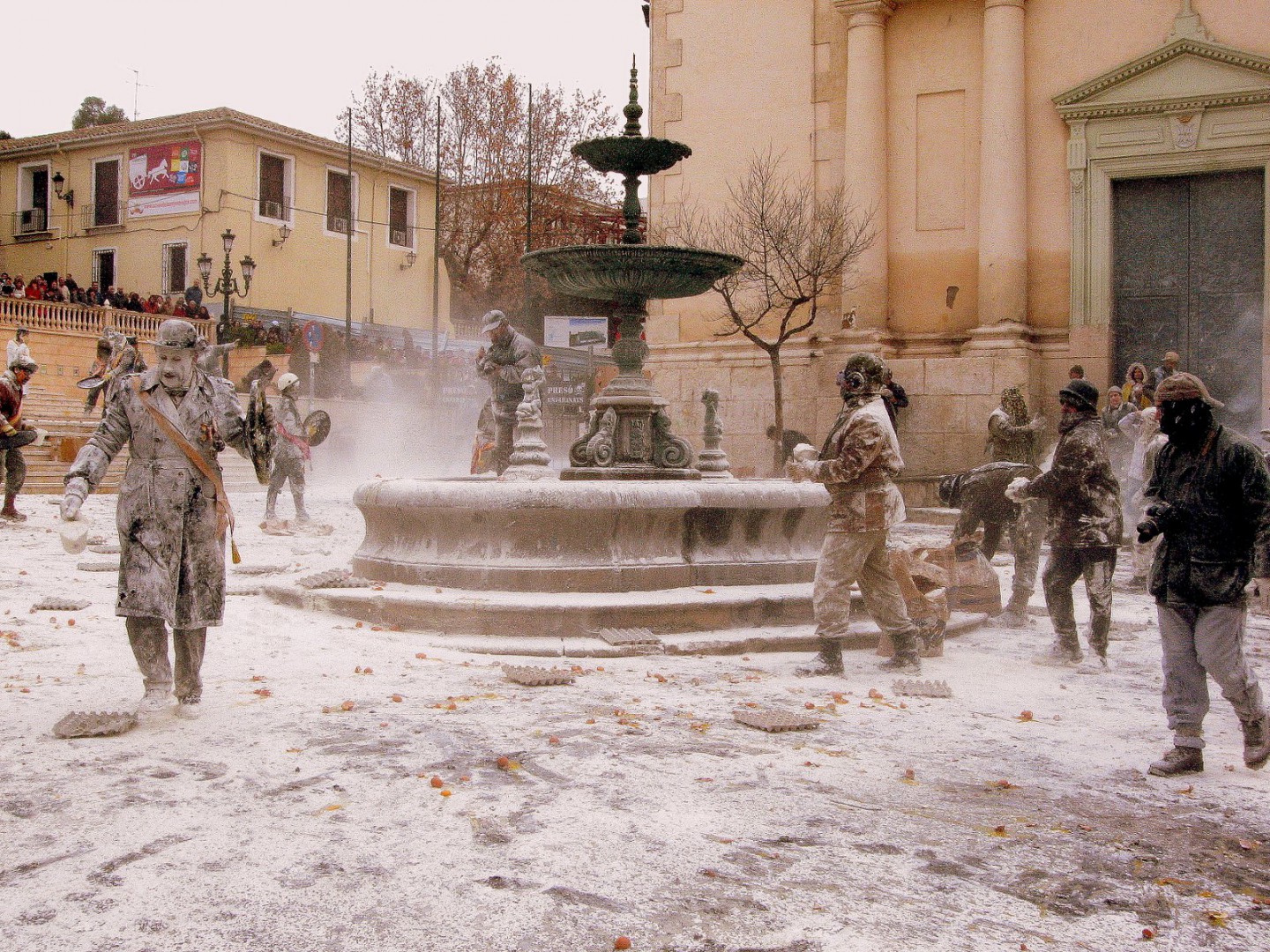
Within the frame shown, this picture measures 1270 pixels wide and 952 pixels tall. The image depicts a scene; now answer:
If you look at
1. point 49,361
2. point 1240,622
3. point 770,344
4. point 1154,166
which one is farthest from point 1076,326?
point 49,361

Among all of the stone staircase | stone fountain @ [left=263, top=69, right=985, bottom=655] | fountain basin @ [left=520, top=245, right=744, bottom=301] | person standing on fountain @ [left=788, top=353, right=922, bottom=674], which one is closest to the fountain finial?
fountain basin @ [left=520, top=245, right=744, bottom=301]

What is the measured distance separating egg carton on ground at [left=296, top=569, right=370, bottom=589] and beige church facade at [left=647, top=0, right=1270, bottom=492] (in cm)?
1046

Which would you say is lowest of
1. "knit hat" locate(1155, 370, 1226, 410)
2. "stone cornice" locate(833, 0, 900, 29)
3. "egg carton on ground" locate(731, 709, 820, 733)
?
"egg carton on ground" locate(731, 709, 820, 733)

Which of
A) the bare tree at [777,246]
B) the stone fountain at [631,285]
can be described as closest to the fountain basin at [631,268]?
the stone fountain at [631,285]

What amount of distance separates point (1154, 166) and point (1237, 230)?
54.7 inches

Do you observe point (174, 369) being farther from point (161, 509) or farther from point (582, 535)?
point (582, 535)

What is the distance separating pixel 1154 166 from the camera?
16375 millimetres

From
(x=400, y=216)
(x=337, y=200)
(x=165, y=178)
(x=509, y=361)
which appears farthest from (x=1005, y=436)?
(x=400, y=216)

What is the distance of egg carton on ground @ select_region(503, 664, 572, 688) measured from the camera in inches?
232

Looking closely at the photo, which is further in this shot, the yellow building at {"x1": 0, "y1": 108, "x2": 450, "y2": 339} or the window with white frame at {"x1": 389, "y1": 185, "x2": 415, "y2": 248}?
the window with white frame at {"x1": 389, "y1": 185, "x2": 415, "y2": 248}

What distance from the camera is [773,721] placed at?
5.12 meters

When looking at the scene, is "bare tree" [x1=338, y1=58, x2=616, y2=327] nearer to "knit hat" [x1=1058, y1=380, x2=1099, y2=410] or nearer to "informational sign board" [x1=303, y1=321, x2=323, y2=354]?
"informational sign board" [x1=303, y1=321, x2=323, y2=354]

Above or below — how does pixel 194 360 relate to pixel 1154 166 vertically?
below

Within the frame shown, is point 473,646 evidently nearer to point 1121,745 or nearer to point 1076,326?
point 1121,745
